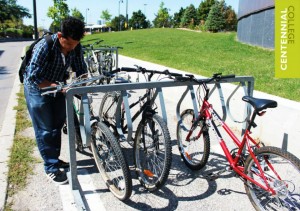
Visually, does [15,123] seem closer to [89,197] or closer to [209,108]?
[89,197]

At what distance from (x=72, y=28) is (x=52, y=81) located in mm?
673

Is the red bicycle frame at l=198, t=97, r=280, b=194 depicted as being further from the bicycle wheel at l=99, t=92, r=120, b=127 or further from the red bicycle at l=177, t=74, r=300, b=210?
the bicycle wheel at l=99, t=92, r=120, b=127

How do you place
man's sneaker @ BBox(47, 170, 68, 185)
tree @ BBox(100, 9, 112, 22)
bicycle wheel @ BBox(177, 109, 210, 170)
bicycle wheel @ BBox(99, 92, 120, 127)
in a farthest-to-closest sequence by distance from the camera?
tree @ BBox(100, 9, 112, 22)
bicycle wheel @ BBox(99, 92, 120, 127)
bicycle wheel @ BBox(177, 109, 210, 170)
man's sneaker @ BBox(47, 170, 68, 185)

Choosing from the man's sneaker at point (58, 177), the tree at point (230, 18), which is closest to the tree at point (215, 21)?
the tree at point (230, 18)

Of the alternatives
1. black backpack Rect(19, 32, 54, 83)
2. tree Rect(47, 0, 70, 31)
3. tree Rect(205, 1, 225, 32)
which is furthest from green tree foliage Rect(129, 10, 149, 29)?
black backpack Rect(19, 32, 54, 83)

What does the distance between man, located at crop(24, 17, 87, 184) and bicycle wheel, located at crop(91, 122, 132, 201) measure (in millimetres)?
447

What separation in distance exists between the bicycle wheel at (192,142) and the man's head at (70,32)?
1603 millimetres

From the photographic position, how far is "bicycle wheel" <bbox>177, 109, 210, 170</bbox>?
3738 mm

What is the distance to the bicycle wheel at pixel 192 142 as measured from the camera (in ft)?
12.3

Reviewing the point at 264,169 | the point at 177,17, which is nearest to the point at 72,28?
the point at 264,169

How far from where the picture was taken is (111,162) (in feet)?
11.4

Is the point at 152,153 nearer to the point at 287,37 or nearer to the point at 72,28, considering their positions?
the point at 72,28

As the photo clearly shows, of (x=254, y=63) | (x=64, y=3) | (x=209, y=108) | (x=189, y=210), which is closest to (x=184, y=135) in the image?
(x=209, y=108)

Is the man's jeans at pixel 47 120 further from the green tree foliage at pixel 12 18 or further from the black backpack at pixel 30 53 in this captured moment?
the green tree foliage at pixel 12 18
